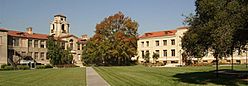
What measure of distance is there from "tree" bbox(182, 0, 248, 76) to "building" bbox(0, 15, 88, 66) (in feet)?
175

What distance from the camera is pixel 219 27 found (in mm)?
21312

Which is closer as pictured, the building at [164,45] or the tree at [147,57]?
the building at [164,45]

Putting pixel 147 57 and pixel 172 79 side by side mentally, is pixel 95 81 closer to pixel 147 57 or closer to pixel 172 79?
pixel 172 79

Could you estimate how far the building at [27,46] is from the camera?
71.5 metres

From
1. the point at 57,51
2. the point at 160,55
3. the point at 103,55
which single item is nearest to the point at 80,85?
the point at 103,55

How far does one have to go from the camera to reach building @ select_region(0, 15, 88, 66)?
235 feet

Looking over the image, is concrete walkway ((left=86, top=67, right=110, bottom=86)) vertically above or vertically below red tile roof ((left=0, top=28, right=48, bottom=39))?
below

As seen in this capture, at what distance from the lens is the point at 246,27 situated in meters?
22.5

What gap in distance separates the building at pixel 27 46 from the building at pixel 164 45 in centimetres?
1765

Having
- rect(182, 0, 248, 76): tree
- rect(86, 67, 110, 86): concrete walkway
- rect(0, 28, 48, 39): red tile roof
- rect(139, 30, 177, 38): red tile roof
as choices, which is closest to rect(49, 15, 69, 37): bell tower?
rect(0, 28, 48, 39): red tile roof

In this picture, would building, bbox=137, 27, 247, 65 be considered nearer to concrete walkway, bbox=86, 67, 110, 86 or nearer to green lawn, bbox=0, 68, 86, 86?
green lawn, bbox=0, 68, 86, 86

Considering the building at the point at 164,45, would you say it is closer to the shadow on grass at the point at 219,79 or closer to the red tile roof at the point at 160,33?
the red tile roof at the point at 160,33


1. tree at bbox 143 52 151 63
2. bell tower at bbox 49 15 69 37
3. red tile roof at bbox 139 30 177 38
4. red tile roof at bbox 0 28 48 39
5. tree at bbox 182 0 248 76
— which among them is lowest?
tree at bbox 143 52 151 63

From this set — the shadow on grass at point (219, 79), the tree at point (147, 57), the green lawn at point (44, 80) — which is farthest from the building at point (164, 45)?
the green lawn at point (44, 80)
